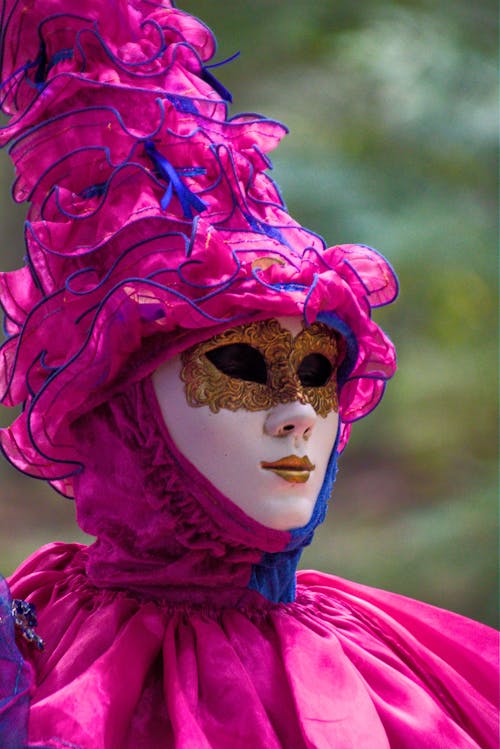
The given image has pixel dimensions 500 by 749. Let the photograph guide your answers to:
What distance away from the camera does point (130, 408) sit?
4.42 ft

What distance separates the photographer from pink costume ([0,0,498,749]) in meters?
1.26

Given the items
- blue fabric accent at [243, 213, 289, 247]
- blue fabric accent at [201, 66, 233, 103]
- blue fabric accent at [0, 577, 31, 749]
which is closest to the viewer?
blue fabric accent at [0, 577, 31, 749]

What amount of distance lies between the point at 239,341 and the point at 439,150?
1.42 meters

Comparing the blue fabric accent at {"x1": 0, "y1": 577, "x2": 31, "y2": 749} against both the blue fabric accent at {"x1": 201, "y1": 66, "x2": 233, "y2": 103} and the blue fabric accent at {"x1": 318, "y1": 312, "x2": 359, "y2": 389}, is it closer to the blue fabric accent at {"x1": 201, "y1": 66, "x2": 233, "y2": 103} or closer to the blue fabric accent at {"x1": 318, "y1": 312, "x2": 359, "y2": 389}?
the blue fabric accent at {"x1": 318, "y1": 312, "x2": 359, "y2": 389}

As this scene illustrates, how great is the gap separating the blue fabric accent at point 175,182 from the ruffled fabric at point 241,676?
0.49 m

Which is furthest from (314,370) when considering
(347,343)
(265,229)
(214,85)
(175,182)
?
(214,85)

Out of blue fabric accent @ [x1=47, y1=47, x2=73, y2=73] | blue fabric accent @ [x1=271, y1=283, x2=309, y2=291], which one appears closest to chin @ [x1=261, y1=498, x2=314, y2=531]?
blue fabric accent @ [x1=271, y1=283, x2=309, y2=291]

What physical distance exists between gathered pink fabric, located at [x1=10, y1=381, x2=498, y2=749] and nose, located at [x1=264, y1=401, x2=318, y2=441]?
0.10 metres

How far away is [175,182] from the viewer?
1.33 meters

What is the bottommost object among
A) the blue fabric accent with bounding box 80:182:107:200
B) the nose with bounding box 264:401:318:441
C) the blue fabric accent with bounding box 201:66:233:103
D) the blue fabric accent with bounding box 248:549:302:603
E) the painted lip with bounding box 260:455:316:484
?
the blue fabric accent with bounding box 248:549:302:603

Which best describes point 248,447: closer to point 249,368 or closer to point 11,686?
point 249,368

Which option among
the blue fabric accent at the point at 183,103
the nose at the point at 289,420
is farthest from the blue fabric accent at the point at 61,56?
the nose at the point at 289,420

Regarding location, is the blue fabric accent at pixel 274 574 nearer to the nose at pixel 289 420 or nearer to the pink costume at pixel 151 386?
the pink costume at pixel 151 386

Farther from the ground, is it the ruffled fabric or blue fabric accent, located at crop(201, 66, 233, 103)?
blue fabric accent, located at crop(201, 66, 233, 103)
